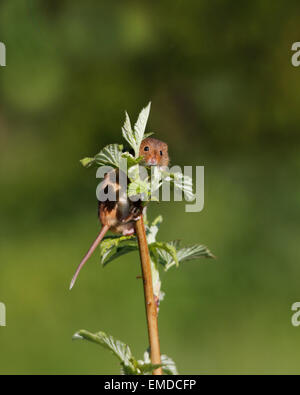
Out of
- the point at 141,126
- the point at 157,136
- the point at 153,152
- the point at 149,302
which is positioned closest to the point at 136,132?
the point at 141,126

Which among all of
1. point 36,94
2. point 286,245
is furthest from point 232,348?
point 36,94

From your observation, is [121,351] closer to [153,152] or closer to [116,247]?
[116,247]

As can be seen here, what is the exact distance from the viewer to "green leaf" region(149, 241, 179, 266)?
387 millimetres

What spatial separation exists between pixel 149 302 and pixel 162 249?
0.07 metres

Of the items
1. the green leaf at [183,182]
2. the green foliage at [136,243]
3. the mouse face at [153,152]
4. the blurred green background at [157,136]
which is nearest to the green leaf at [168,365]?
the green foliage at [136,243]

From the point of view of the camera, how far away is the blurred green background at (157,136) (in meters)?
2.08

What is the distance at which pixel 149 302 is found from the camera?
1.13 ft

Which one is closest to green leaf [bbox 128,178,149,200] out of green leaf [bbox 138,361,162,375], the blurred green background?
green leaf [bbox 138,361,162,375]

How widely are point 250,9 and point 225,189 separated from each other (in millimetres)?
716

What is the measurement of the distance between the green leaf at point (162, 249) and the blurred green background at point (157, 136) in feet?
5.17

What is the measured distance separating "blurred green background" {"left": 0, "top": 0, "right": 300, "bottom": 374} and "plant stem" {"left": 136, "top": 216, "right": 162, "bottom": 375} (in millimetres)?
1653

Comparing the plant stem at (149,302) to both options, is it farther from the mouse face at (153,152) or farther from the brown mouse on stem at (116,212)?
the mouse face at (153,152)

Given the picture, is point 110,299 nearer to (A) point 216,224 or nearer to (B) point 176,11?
(A) point 216,224

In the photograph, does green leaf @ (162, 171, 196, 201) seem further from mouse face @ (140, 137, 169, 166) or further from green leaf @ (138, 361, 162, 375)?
mouse face @ (140, 137, 169, 166)
